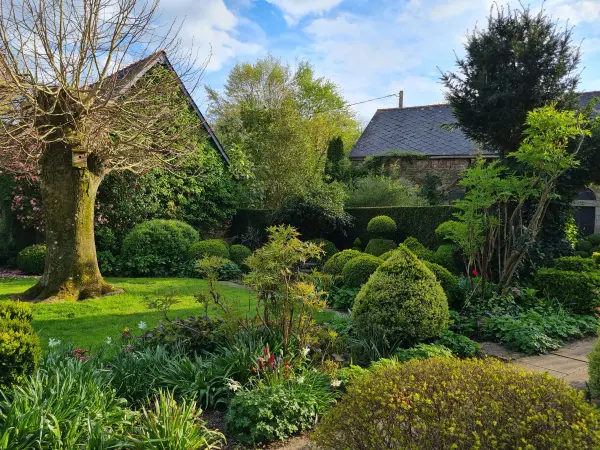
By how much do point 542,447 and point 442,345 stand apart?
2996mm

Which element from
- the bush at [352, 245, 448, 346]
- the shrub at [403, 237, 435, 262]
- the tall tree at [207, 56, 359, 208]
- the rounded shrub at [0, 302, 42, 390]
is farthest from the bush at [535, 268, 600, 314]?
the tall tree at [207, 56, 359, 208]

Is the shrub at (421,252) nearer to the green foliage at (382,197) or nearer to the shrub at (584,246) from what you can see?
the green foliage at (382,197)

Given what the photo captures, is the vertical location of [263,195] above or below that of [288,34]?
below

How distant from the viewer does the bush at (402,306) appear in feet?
15.7

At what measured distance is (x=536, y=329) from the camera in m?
5.45

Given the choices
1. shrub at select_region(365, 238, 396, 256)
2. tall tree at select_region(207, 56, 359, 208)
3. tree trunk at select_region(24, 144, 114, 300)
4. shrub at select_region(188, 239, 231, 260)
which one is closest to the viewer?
tree trunk at select_region(24, 144, 114, 300)

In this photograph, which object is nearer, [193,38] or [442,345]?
[442,345]

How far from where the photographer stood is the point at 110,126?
26.1 feet

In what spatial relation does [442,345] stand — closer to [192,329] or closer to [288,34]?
[192,329]

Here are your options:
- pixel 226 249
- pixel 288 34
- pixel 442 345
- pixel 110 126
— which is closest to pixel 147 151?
pixel 110 126

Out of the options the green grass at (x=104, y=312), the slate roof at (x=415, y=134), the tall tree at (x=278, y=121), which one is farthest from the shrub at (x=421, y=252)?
the slate roof at (x=415, y=134)

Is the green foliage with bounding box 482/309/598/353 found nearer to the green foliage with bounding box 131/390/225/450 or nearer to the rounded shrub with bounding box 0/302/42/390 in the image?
the green foliage with bounding box 131/390/225/450

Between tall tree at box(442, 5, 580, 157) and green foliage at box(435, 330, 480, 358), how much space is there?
5.49m

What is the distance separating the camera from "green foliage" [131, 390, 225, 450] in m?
2.63
